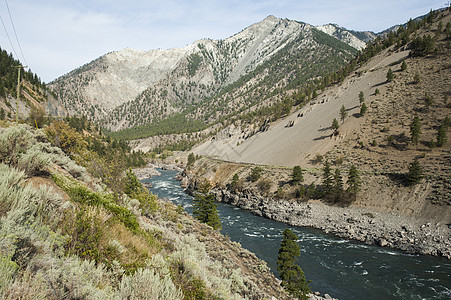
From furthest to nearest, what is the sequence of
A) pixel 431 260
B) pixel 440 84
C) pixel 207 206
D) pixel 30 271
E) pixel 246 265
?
1. pixel 440 84
2. pixel 207 206
3. pixel 431 260
4. pixel 246 265
5. pixel 30 271

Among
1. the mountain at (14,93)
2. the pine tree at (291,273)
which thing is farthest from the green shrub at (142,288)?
the mountain at (14,93)

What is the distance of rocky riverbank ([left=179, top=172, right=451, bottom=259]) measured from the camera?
26.3 metres

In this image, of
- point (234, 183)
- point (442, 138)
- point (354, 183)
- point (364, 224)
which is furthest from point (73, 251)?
point (442, 138)

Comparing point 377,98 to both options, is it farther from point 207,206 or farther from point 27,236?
point 27,236

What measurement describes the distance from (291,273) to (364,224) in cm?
2000

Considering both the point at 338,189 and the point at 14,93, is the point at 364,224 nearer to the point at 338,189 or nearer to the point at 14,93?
the point at 338,189

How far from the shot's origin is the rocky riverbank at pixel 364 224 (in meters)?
26.3

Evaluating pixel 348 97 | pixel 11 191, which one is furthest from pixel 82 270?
pixel 348 97

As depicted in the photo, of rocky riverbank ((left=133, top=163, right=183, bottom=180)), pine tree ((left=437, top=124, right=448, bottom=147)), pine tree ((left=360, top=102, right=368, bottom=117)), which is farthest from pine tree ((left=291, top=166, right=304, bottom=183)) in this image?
rocky riverbank ((left=133, top=163, right=183, bottom=180))

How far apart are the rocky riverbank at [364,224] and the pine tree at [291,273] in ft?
48.9

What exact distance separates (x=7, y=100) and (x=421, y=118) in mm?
85306

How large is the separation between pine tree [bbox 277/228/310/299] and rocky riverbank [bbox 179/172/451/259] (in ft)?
48.9

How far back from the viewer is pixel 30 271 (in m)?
3.74

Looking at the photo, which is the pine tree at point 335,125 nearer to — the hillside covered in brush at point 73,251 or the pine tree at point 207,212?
the pine tree at point 207,212
